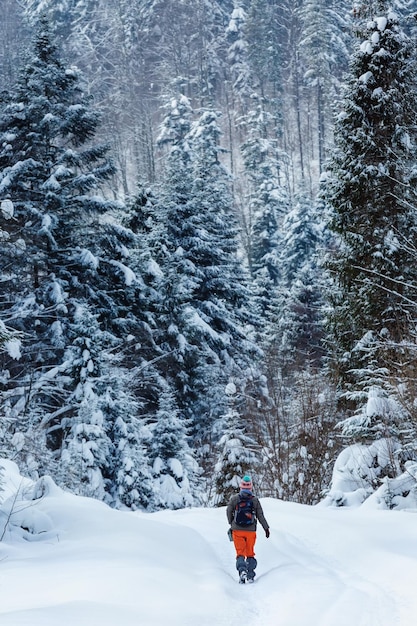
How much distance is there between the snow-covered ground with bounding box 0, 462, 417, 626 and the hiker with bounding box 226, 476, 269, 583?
0.21 meters

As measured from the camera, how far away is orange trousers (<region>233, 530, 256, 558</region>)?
8.39 metres

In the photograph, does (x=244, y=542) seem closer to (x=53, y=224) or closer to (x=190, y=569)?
(x=190, y=569)

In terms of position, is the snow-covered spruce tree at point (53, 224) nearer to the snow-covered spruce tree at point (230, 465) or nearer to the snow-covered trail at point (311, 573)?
the snow-covered spruce tree at point (230, 465)

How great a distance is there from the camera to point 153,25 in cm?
8419

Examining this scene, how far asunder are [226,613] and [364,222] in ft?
40.4

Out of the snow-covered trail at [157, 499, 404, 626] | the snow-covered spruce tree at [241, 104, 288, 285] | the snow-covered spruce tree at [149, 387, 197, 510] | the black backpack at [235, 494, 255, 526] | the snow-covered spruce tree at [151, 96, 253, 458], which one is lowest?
the snow-covered spruce tree at [149, 387, 197, 510]

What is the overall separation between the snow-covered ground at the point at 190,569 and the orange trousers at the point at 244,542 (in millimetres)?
340

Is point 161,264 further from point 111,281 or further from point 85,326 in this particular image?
point 85,326

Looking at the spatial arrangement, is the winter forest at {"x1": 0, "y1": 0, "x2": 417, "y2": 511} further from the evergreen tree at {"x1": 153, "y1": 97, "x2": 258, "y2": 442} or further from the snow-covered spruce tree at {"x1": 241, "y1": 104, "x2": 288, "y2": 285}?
the snow-covered spruce tree at {"x1": 241, "y1": 104, "x2": 288, "y2": 285}

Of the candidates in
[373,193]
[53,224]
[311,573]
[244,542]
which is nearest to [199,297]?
[53,224]

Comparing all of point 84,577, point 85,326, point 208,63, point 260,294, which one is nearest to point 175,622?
point 84,577

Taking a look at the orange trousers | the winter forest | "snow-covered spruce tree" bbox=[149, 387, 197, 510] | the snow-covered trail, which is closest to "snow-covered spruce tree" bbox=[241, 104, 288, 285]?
the winter forest

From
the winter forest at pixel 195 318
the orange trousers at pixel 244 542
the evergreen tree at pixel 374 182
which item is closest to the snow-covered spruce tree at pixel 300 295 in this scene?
the winter forest at pixel 195 318

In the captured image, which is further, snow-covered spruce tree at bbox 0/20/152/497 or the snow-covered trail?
snow-covered spruce tree at bbox 0/20/152/497
